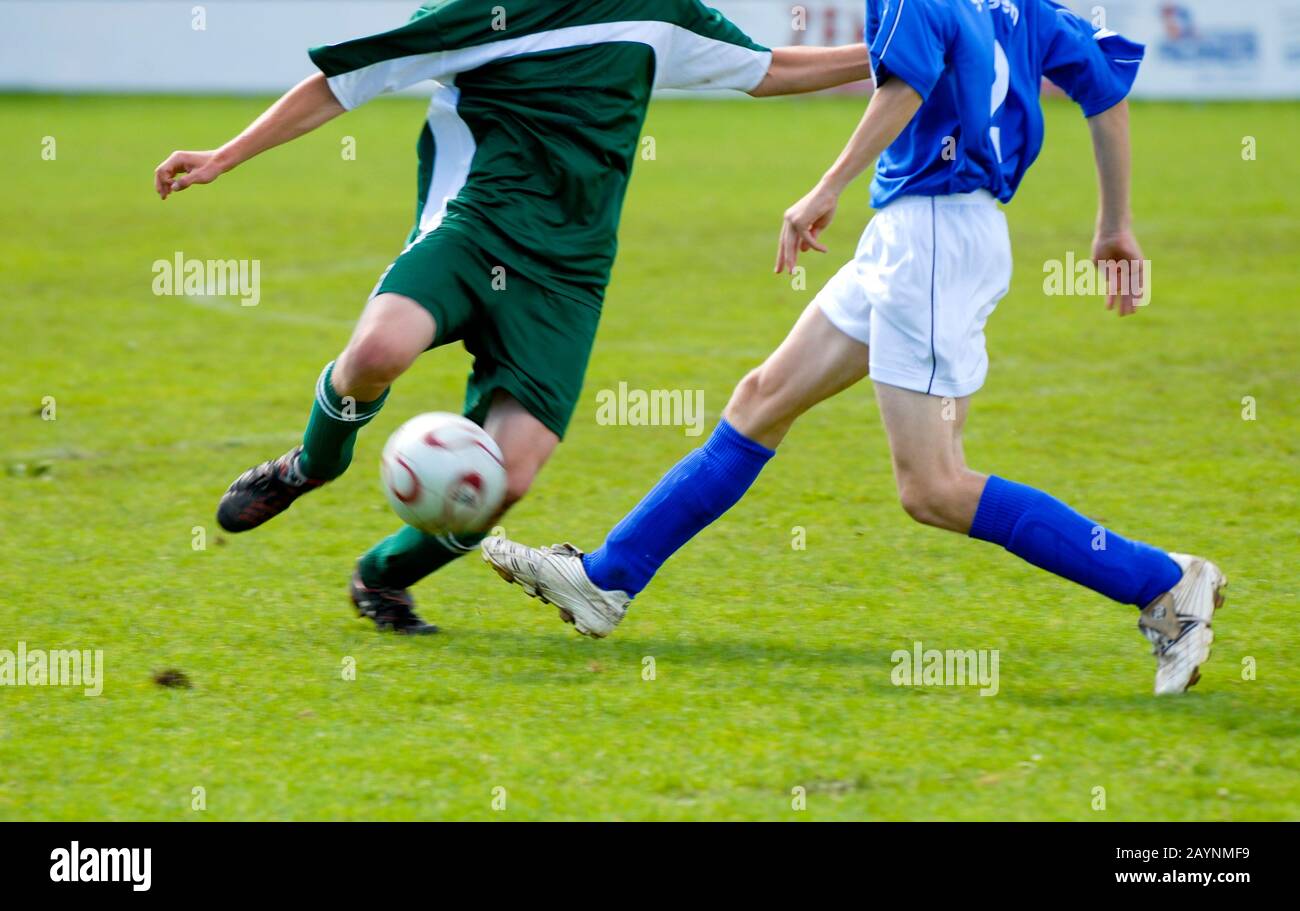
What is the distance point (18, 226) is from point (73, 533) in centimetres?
969

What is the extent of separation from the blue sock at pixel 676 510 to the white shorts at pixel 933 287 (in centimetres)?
53

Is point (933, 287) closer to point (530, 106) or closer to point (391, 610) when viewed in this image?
point (530, 106)

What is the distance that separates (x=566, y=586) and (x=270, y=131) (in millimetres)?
1437

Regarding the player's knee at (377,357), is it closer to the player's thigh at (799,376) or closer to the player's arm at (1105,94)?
the player's thigh at (799,376)

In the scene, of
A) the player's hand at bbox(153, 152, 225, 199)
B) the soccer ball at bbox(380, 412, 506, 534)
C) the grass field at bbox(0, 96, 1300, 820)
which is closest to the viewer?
the grass field at bbox(0, 96, 1300, 820)

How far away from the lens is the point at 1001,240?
435cm

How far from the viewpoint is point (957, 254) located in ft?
13.9

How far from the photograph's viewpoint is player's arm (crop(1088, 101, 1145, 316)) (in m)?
4.48

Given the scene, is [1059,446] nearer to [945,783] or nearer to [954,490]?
[954,490]

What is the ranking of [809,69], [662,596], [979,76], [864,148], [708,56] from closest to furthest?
[864,148] → [979,76] → [708,56] → [809,69] → [662,596]

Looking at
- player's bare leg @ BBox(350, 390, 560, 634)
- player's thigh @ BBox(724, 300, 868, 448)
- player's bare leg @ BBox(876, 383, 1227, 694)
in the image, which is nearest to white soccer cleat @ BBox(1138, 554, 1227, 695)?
player's bare leg @ BBox(876, 383, 1227, 694)

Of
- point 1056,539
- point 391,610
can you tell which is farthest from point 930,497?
point 391,610

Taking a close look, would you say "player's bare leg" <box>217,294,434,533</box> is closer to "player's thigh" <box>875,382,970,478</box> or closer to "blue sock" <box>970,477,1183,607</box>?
"player's thigh" <box>875,382,970,478</box>

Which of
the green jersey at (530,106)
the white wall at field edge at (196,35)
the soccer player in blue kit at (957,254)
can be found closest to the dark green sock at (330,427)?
the green jersey at (530,106)
